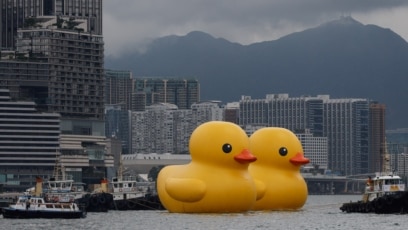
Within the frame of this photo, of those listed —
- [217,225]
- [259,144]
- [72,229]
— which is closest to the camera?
[217,225]

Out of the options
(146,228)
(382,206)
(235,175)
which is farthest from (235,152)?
(382,206)

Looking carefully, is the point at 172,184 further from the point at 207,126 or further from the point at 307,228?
the point at 307,228

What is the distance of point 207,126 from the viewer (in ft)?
342

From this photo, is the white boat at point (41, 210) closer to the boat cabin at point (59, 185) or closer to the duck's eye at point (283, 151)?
the duck's eye at point (283, 151)

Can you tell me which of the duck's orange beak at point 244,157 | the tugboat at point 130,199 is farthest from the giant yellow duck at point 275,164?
the tugboat at point 130,199

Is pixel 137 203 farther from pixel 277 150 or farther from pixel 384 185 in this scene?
pixel 277 150

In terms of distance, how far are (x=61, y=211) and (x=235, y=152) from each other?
2336 cm

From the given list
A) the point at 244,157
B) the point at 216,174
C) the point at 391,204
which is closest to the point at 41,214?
the point at 216,174

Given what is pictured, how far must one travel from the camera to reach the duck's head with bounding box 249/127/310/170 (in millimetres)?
111250

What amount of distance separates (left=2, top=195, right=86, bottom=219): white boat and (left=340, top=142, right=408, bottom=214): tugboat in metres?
21.4

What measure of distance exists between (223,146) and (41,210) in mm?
23440

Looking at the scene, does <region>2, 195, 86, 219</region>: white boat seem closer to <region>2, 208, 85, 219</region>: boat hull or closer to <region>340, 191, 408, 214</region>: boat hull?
<region>2, 208, 85, 219</region>: boat hull

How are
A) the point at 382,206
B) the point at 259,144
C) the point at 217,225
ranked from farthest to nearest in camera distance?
the point at 382,206 → the point at 259,144 → the point at 217,225

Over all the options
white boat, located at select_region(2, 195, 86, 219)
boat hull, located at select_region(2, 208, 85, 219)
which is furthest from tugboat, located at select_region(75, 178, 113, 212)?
boat hull, located at select_region(2, 208, 85, 219)
